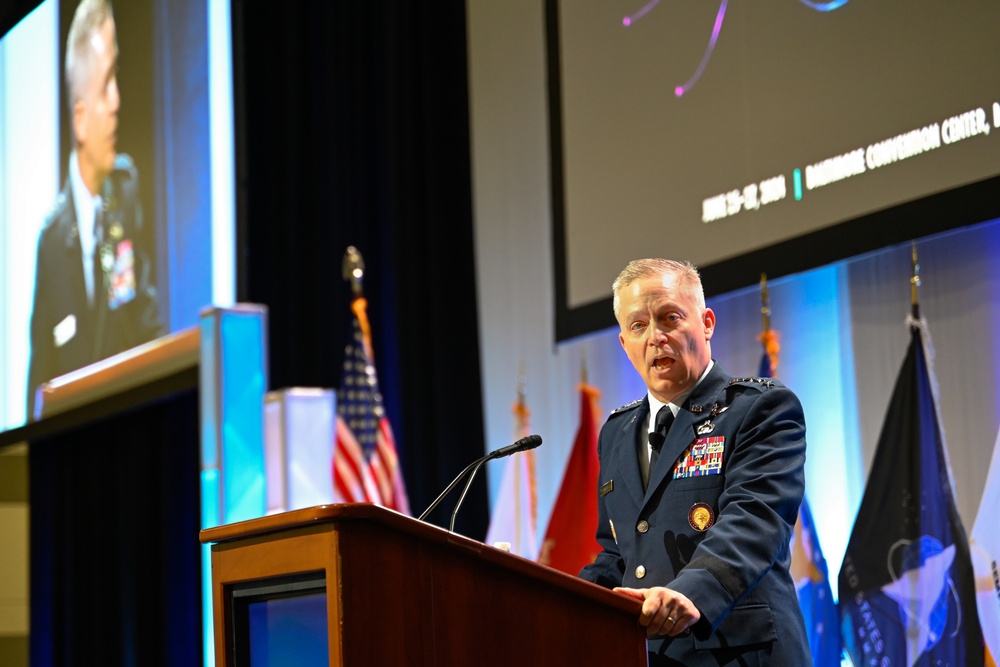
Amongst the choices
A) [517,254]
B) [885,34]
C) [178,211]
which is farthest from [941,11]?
[178,211]

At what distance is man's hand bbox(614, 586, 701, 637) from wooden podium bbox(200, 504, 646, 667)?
0.07ft

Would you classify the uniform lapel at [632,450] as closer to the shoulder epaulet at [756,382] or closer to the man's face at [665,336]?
the man's face at [665,336]

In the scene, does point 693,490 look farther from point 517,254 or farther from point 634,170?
point 517,254

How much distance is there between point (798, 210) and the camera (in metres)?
3.80

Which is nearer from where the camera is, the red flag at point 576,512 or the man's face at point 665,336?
the man's face at point 665,336

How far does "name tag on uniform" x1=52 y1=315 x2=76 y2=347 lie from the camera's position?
21.0 ft

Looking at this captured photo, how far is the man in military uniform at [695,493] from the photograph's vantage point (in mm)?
1902

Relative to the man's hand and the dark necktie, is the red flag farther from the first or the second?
the man's hand

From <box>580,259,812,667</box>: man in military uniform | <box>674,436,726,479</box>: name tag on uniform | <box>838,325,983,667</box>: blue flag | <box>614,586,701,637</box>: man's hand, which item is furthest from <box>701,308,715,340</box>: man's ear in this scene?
<box>838,325,983,667</box>: blue flag

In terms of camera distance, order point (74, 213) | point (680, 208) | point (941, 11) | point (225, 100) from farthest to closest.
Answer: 1. point (74, 213)
2. point (225, 100)
3. point (680, 208)
4. point (941, 11)

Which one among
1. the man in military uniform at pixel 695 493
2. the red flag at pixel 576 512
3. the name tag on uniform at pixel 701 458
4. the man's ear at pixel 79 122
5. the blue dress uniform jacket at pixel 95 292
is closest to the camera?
the man in military uniform at pixel 695 493

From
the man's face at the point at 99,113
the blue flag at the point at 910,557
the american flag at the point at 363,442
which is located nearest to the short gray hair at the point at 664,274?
the blue flag at the point at 910,557

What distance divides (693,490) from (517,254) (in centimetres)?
378

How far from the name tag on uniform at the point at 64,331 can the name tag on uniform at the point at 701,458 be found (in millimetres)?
4917
